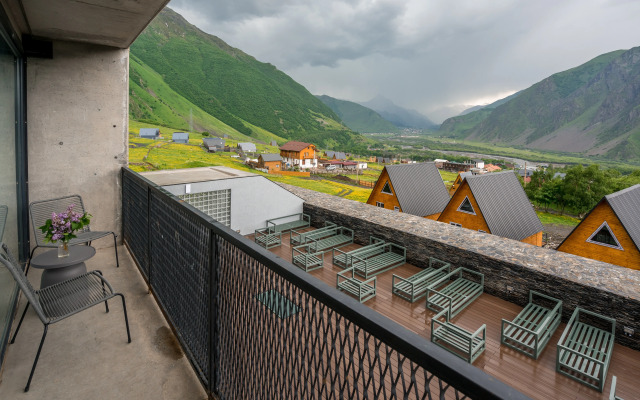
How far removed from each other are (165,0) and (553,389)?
649 cm

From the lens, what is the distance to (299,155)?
44469 millimetres

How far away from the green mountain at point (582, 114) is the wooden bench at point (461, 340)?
12615cm

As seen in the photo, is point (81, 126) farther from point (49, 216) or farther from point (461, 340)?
point (461, 340)

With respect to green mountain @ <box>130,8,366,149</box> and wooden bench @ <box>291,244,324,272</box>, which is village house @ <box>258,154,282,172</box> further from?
green mountain @ <box>130,8,366,149</box>

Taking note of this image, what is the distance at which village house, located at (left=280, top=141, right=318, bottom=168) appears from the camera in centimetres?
4347

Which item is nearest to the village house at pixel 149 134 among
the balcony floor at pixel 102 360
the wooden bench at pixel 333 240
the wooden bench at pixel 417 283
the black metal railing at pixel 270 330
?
the wooden bench at pixel 333 240

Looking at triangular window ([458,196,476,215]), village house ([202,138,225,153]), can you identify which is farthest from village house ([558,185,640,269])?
village house ([202,138,225,153])

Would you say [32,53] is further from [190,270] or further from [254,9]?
[254,9]

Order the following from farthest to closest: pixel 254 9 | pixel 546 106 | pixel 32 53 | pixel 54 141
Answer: pixel 546 106 → pixel 254 9 → pixel 54 141 → pixel 32 53

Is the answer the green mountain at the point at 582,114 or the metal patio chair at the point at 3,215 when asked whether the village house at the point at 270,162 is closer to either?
the metal patio chair at the point at 3,215

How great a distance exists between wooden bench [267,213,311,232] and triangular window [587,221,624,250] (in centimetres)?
945

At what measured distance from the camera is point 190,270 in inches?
74.5

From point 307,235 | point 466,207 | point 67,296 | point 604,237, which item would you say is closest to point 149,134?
point 307,235

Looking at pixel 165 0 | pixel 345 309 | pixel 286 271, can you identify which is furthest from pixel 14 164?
pixel 345 309
